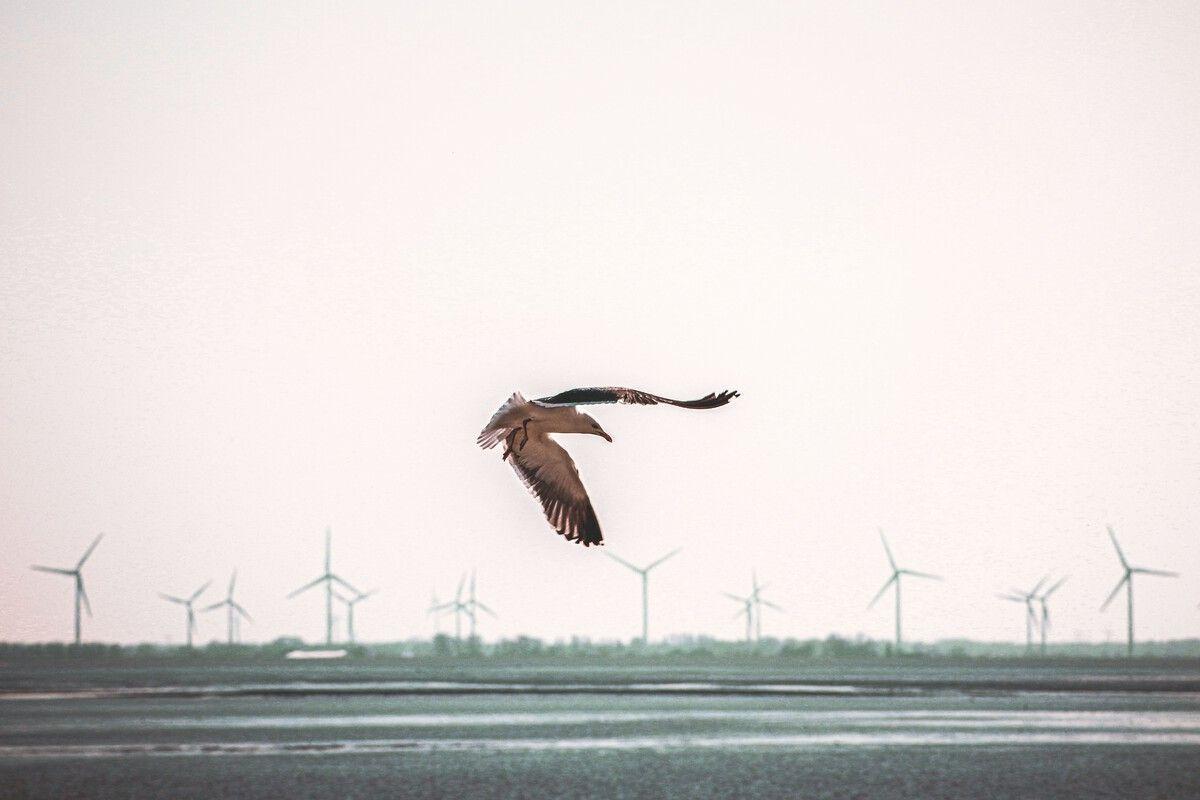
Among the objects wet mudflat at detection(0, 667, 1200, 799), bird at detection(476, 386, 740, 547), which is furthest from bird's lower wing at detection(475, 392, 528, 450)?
wet mudflat at detection(0, 667, 1200, 799)

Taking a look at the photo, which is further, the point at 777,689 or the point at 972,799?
the point at 777,689

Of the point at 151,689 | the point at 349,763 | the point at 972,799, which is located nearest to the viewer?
the point at 972,799

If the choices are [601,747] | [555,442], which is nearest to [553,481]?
[555,442]

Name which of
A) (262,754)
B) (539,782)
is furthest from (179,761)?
(539,782)

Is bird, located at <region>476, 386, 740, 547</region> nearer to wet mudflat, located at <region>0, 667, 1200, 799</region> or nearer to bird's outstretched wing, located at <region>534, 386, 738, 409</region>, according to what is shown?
bird's outstretched wing, located at <region>534, 386, 738, 409</region>

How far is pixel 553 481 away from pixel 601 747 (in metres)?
80.4

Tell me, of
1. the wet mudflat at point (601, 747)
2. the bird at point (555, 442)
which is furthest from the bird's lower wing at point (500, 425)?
the wet mudflat at point (601, 747)

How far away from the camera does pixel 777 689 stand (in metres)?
194

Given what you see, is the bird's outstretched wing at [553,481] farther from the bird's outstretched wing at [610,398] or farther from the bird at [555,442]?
the bird's outstretched wing at [610,398]

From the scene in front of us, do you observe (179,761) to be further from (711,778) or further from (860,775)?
(860,775)

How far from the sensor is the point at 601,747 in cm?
10125

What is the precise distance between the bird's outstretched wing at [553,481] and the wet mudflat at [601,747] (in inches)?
2191

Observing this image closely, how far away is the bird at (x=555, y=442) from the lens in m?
19.2

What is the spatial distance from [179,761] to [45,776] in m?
9.05
